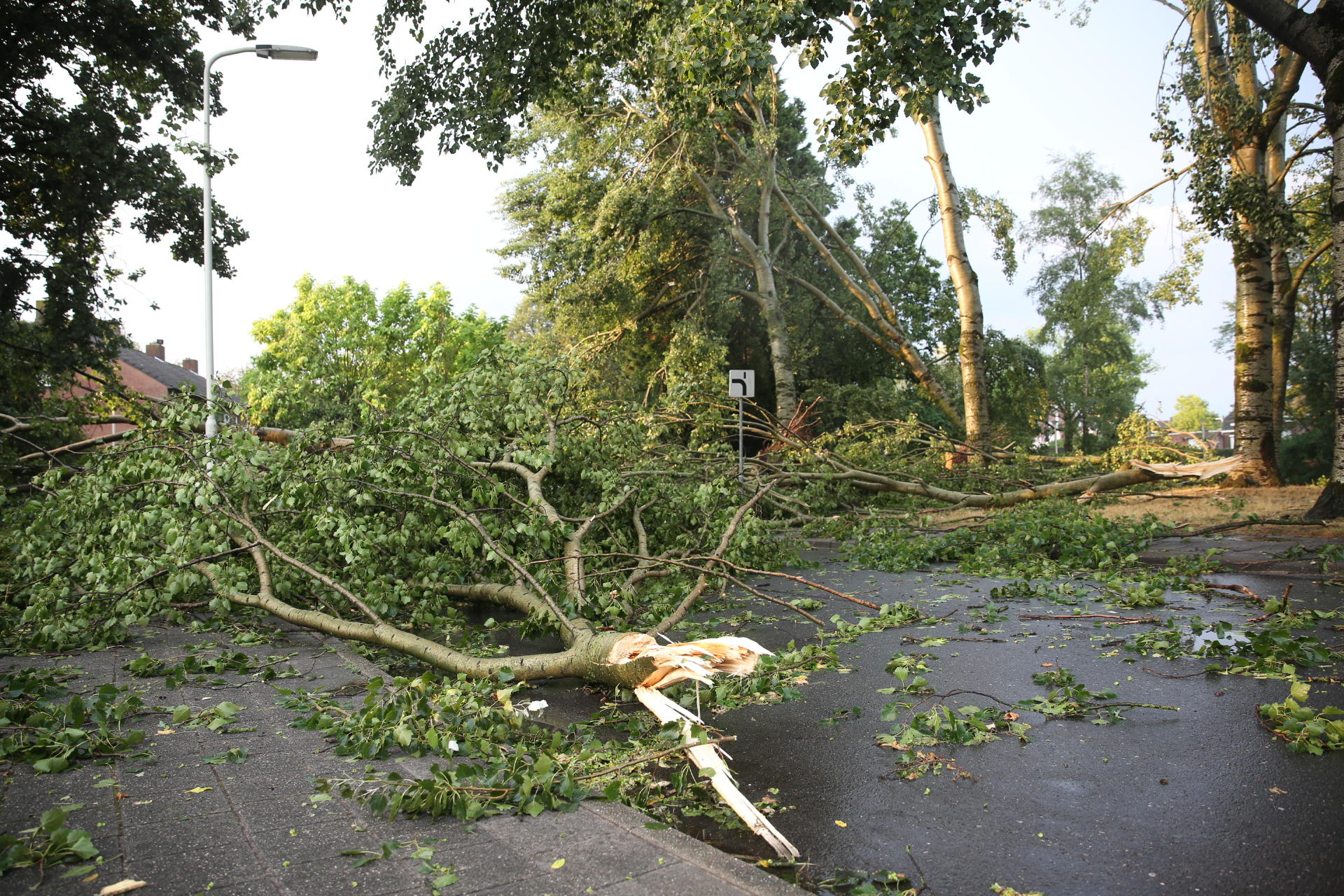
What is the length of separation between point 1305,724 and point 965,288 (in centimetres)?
1542

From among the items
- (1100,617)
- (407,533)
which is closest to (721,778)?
(407,533)

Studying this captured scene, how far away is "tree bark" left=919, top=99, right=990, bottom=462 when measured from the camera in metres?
17.6

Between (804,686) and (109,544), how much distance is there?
18.0 ft

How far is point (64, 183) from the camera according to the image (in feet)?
46.5

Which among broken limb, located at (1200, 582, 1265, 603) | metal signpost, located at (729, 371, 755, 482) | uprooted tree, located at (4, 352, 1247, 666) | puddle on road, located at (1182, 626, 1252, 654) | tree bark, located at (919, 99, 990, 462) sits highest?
tree bark, located at (919, 99, 990, 462)

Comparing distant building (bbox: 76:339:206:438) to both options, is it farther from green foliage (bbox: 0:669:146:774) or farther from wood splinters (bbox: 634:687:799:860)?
wood splinters (bbox: 634:687:799:860)

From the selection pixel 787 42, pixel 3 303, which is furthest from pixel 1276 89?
pixel 3 303

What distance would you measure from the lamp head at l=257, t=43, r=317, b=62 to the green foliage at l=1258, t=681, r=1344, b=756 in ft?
54.7

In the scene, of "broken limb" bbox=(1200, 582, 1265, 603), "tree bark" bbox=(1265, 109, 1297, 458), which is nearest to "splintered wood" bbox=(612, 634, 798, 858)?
"broken limb" bbox=(1200, 582, 1265, 603)

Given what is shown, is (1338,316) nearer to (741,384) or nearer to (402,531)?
(741,384)

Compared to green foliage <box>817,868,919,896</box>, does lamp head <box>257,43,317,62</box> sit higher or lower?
higher

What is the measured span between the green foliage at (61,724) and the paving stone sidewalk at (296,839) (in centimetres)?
9

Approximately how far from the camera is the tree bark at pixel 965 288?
57.6ft

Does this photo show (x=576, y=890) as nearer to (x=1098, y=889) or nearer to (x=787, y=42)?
(x=1098, y=889)
